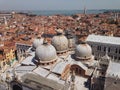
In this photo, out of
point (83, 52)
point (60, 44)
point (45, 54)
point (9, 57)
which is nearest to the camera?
point (45, 54)

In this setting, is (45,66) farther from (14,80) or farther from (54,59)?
(14,80)

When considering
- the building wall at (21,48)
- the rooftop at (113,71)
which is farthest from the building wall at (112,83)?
the building wall at (21,48)

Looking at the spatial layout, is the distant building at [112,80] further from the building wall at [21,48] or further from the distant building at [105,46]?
the building wall at [21,48]

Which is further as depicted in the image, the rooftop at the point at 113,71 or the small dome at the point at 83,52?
the small dome at the point at 83,52

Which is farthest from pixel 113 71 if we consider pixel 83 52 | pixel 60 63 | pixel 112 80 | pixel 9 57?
pixel 9 57

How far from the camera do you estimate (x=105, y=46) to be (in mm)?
40000

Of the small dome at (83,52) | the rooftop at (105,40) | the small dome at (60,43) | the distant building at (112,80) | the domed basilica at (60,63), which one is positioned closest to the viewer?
the distant building at (112,80)

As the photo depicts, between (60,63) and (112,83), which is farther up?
(60,63)

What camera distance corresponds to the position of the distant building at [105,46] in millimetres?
39281

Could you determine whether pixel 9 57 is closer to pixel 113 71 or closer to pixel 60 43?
pixel 60 43

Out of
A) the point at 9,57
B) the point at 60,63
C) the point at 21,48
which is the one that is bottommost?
the point at 9,57

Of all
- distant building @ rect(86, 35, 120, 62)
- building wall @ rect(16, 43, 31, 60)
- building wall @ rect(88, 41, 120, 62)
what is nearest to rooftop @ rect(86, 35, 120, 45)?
distant building @ rect(86, 35, 120, 62)

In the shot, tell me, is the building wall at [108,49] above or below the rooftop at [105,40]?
below

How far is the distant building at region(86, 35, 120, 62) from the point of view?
3928 cm
